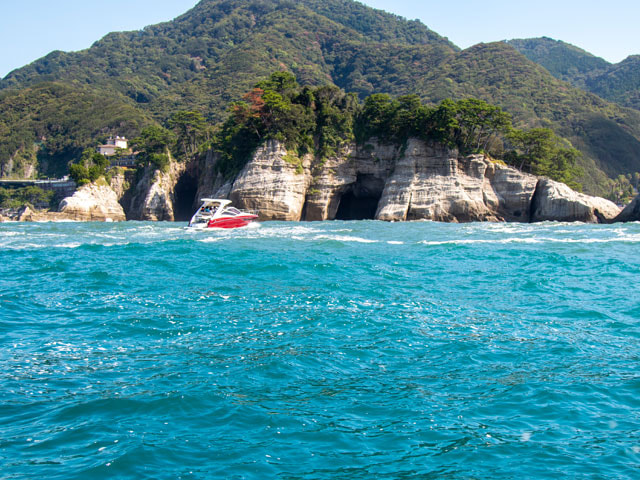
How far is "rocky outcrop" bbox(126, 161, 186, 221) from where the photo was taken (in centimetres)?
5409

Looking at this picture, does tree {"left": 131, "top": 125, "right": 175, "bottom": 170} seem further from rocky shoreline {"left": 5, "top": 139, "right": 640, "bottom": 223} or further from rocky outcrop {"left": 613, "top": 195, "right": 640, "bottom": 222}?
rocky outcrop {"left": 613, "top": 195, "right": 640, "bottom": 222}

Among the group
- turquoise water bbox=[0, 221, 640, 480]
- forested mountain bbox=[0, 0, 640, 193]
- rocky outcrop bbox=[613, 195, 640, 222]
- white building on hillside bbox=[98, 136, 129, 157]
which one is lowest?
turquoise water bbox=[0, 221, 640, 480]

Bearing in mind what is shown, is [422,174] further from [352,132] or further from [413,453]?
[413,453]

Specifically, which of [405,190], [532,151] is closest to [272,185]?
[405,190]

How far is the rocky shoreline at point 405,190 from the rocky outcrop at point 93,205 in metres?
0.10

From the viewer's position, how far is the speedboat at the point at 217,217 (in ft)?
113

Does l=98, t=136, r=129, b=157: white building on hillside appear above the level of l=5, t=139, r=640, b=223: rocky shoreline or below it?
above

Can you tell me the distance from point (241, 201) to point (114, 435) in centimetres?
4104

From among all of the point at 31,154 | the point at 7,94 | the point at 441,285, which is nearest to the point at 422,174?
the point at 441,285

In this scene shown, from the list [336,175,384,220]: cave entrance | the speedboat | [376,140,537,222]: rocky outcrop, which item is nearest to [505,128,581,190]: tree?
[376,140,537,222]: rocky outcrop

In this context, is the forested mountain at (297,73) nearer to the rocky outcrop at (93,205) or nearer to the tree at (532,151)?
the tree at (532,151)

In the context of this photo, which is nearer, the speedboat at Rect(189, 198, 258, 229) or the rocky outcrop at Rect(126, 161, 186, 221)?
the speedboat at Rect(189, 198, 258, 229)

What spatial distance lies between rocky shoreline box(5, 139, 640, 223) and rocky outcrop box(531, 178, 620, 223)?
0.08 m

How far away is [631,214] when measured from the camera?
4175 cm
